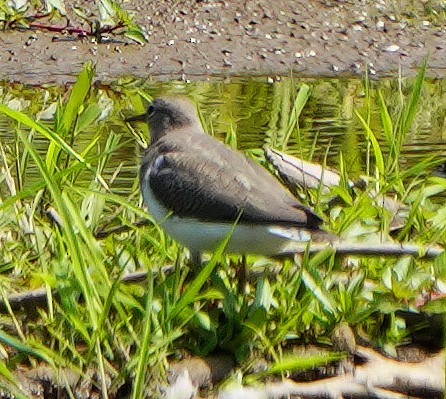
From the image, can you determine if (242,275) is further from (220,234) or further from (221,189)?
(221,189)

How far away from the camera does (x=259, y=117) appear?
741 cm

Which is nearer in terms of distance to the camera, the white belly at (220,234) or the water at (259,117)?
the white belly at (220,234)

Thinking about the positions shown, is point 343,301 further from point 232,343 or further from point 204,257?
point 204,257

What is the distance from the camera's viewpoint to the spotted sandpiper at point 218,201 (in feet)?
13.3

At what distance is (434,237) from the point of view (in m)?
4.35

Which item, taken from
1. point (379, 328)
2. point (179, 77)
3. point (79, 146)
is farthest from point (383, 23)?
point (379, 328)

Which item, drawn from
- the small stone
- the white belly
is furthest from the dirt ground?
the white belly

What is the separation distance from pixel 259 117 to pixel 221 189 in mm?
3182

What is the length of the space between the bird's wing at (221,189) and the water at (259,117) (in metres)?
0.78

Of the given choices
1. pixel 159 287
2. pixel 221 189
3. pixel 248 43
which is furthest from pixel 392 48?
pixel 159 287

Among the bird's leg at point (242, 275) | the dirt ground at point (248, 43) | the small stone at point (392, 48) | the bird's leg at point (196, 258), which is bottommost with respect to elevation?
the small stone at point (392, 48)

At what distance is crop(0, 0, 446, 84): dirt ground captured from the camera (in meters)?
8.91

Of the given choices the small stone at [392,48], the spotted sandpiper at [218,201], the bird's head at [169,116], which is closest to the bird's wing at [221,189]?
the spotted sandpiper at [218,201]

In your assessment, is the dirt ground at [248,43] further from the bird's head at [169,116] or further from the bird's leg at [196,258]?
the bird's leg at [196,258]
